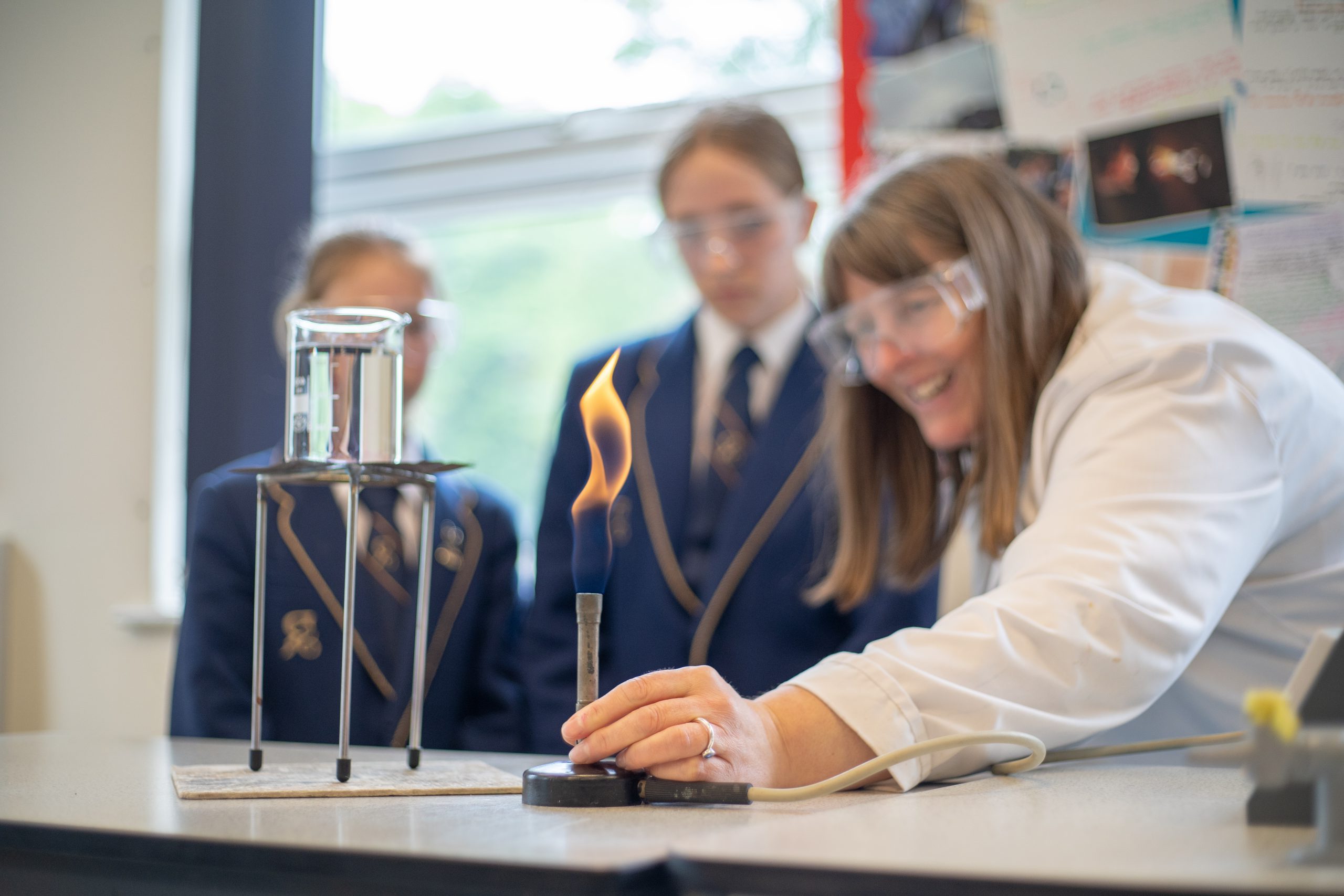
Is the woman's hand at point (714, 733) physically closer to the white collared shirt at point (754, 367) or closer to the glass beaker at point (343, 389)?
the glass beaker at point (343, 389)

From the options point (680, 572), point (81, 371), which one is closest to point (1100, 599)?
point (680, 572)

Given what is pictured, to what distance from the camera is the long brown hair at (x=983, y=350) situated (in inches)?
57.1

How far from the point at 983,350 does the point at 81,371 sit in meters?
2.48

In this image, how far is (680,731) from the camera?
0.90 meters

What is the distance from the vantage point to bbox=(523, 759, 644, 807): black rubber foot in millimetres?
888

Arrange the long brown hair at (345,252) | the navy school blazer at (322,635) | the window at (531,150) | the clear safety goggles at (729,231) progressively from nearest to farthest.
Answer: the navy school blazer at (322,635) < the clear safety goggles at (729,231) < the long brown hair at (345,252) < the window at (531,150)

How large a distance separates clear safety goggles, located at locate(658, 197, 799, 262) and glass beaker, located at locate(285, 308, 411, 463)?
1.03 m

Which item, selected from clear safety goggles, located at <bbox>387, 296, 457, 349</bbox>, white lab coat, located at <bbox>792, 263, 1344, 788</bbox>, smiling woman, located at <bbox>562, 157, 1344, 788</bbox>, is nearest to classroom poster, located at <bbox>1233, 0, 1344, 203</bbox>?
smiling woman, located at <bbox>562, 157, 1344, 788</bbox>

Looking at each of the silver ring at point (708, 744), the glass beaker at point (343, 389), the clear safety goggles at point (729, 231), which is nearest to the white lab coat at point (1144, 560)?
the silver ring at point (708, 744)

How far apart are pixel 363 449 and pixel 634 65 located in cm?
220

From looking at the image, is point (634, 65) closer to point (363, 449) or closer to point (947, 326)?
point (947, 326)

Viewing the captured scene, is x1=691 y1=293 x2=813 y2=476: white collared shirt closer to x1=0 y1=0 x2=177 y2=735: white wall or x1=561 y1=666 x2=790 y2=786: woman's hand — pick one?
x1=561 y1=666 x2=790 y2=786: woman's hand

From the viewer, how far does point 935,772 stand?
1000 mm

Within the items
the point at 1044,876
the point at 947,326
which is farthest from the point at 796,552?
the point at 1044,876
